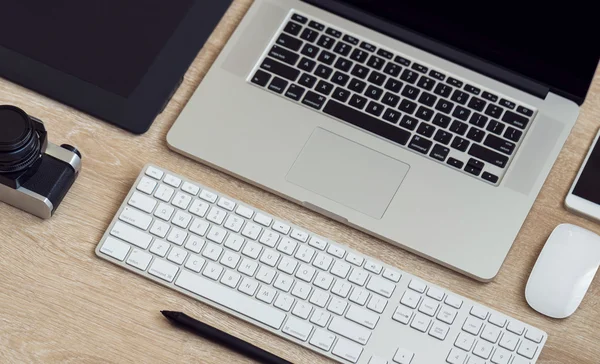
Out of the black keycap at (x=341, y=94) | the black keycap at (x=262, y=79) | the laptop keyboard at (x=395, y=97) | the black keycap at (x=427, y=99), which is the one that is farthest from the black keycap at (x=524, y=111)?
the black keycap at (x=262, y=79)

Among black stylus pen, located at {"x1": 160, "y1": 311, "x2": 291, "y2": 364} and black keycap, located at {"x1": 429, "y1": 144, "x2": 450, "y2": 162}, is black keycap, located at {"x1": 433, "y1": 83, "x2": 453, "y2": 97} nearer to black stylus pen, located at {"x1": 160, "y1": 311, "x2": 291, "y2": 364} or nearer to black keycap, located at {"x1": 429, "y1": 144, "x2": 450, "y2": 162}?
black keycap, located at {"x1": 429, "y1": 144, "x2": 450, "y2": 162}

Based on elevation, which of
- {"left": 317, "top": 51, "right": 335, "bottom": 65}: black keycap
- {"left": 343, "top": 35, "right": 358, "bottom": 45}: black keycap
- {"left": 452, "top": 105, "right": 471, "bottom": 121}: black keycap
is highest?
{"left": 343, "top": 35, "right": 358, "bottom": 45}: black keycap

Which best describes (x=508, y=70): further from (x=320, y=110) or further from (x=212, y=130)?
(x=212, y=130)

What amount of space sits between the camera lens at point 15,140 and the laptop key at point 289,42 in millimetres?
327

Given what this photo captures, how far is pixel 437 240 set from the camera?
3.17 ft

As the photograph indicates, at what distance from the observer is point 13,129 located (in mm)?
899

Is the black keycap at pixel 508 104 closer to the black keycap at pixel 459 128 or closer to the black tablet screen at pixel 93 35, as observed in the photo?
the black keycap at pixel 459 128

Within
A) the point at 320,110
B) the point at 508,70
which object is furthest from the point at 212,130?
the point at 508,70

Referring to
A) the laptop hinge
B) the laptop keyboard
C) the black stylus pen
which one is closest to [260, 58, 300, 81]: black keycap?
the laptop keyboard

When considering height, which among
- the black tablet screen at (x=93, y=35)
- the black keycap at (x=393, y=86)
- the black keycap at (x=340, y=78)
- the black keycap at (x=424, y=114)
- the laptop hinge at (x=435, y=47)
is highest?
the laptop hinge at (x=435, y=47)

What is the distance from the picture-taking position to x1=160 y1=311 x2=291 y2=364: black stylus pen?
91 centimetres

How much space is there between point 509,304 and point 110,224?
47 centimetres

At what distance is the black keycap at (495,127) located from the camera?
1.01 m

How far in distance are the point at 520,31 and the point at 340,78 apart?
0.73ft
